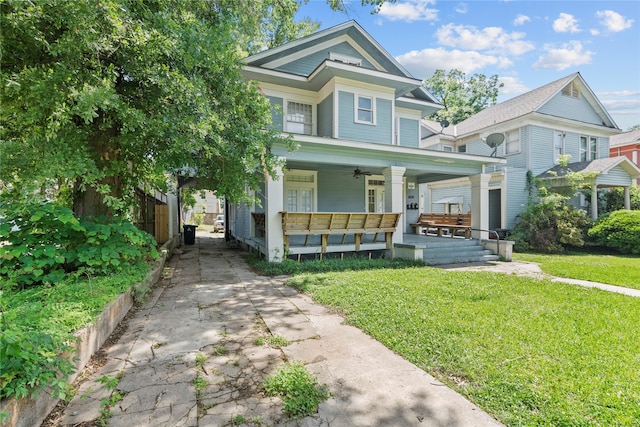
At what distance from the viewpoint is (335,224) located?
8625 mm

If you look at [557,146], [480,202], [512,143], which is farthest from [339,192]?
[557,146]

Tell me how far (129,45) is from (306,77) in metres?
6.96

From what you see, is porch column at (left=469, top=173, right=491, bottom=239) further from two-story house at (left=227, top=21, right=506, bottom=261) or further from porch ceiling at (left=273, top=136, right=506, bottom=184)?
porch ceiling at (left=273, top=136, right=506, bottom=184)

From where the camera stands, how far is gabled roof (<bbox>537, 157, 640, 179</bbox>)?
1368 cm

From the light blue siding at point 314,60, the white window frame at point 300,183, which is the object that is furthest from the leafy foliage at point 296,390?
the light blue siding at point 314,60

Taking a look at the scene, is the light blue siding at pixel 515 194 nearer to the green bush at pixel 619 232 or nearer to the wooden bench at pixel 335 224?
the green bush at pixel 619 232

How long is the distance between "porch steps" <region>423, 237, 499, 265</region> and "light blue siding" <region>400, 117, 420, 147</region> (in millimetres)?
4746

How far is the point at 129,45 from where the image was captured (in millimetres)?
4398

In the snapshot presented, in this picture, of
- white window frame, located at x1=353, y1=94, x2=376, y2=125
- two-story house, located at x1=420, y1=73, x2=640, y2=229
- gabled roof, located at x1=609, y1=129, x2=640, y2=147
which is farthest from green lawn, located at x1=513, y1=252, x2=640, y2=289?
gabled roof, located at x1=609, y1=129, x2=640, y2=147

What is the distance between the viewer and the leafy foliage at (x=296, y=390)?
7.47ft

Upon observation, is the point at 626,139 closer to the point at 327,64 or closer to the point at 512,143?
the point at 512,143

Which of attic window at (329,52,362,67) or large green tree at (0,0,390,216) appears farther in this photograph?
attic window at (329,52,362,67)

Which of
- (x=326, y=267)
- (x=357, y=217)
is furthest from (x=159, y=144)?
(x=357, y=217)

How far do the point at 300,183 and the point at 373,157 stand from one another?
317cm
